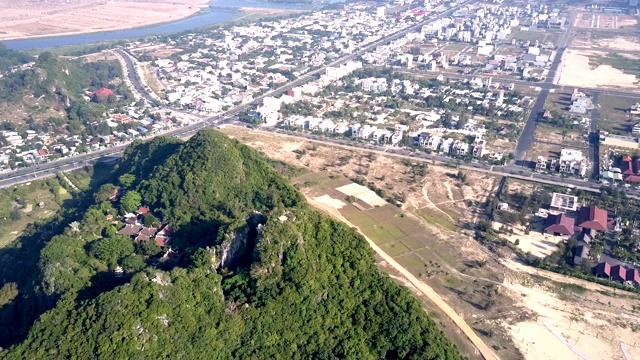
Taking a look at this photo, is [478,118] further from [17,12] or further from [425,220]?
[17,12]

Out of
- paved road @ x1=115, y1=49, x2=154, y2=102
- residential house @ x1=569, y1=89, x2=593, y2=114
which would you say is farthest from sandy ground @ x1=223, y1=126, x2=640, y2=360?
paved road @ x1=115, y1=49, x2=154, y2=102

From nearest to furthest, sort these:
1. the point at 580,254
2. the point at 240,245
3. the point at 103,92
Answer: the point at 240,245, the point at 580,254, the point at 103,92

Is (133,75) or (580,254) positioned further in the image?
(133,75)

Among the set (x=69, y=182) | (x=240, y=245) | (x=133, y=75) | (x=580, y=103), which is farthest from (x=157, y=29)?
(x=240, y=245)

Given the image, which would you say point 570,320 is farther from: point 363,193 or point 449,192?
point 363,193

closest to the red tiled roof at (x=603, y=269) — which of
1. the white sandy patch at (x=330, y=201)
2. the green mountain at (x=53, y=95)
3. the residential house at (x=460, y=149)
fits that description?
the white sandy patch at (x=330, y=201)

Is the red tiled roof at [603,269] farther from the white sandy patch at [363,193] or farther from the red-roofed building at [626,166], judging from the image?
the red-roofed building at [626,166]

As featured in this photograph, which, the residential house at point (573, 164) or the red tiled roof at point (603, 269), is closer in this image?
the red tiled roof at point (603, 269)
